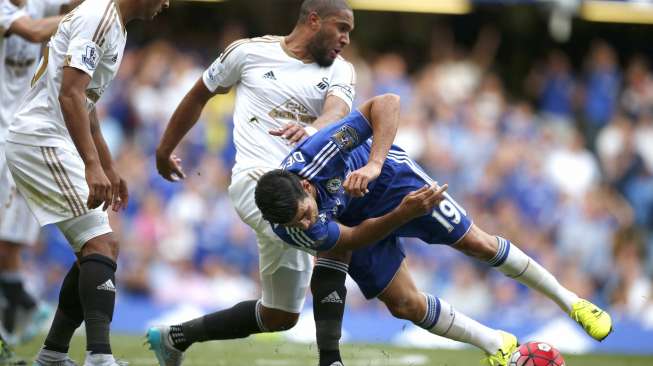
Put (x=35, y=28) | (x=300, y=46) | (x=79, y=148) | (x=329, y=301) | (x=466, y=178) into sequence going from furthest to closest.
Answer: (x=466, y=178) < (x=35, y=28) < (x=300, y=46) < (x=329, y=301) < (x=79, y=148)

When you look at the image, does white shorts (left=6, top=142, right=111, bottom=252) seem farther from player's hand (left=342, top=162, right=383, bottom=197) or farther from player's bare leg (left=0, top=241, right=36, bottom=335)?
player's bare leg (left=0, top=241, right=36, bottom=335)

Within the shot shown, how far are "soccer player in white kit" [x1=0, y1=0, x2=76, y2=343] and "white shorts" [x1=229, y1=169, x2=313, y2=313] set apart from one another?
6.93ft

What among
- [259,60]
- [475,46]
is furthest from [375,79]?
[259,60]

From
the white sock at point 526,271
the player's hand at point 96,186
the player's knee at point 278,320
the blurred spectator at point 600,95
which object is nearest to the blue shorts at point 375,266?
the player's knee at point 278,320

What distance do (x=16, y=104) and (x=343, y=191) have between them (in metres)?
3.48

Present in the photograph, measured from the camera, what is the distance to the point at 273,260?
277 inches

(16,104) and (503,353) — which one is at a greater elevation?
(16,104)

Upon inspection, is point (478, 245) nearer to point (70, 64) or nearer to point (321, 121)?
point (321, 121)

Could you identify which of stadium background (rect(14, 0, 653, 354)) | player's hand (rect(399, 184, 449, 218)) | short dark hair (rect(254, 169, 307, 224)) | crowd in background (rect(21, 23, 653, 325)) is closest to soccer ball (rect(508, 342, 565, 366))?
player's hand (rect(399, 184, 449, 218))

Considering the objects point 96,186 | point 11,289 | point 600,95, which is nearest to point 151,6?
point 96,186

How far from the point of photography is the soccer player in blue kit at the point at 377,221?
6.22 metres

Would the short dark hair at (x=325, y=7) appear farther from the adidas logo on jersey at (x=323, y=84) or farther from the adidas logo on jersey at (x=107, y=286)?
the adidas logo on jersey at (x=107, y=286)

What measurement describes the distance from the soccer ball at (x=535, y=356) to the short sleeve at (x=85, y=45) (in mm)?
3073

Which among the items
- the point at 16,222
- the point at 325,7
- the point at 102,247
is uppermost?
the point at 325,7
